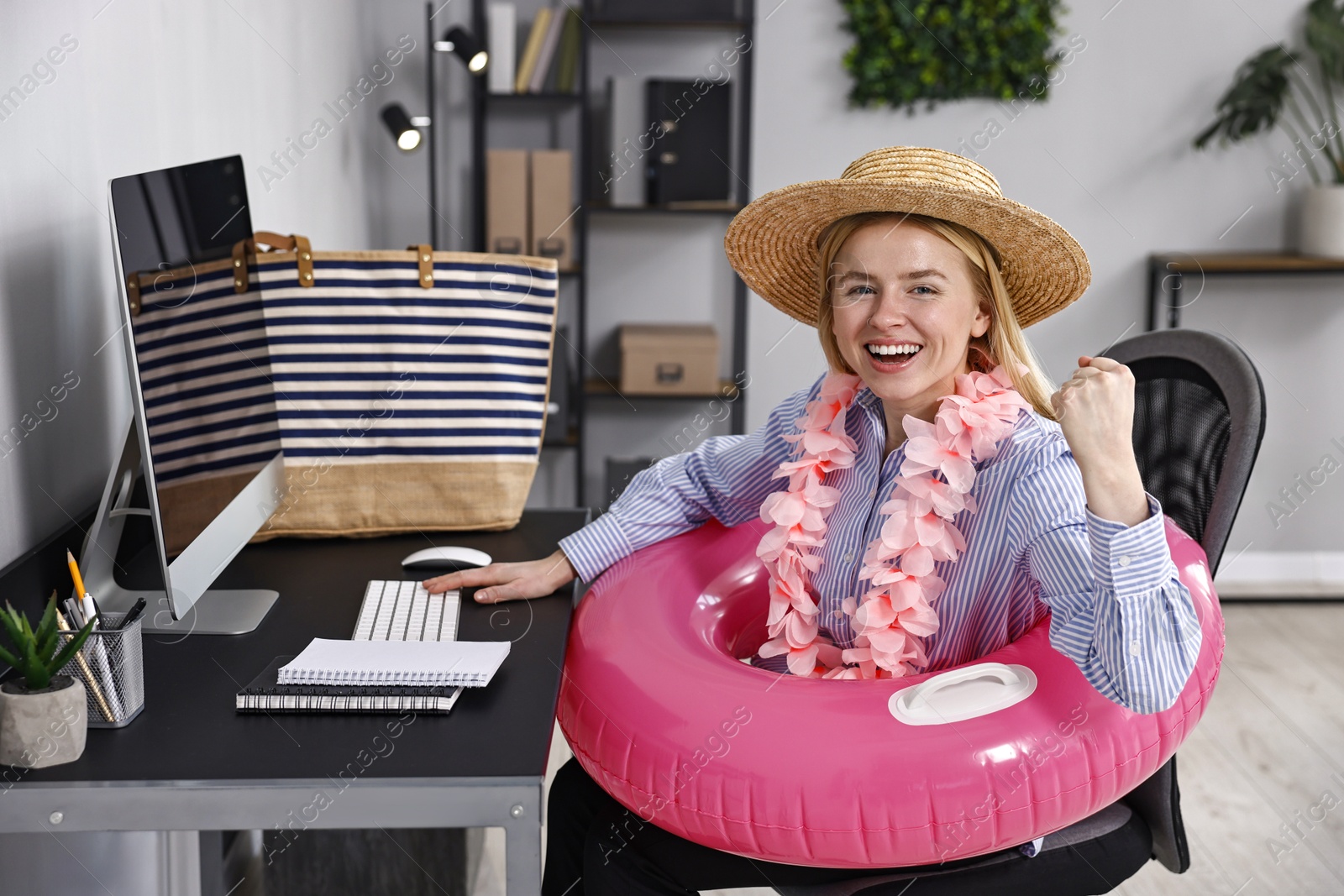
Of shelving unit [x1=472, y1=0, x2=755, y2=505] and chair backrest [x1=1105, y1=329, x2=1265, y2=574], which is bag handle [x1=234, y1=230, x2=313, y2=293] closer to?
chair backrest [x1=1105, y1=329, x2=1265, y2=574]

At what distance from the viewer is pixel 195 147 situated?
2.00 m

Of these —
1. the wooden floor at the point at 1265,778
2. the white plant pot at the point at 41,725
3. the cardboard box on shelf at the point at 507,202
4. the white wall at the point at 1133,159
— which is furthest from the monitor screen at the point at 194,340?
the white wall at the point at 1133,159

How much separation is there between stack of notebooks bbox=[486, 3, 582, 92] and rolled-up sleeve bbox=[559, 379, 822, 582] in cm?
216

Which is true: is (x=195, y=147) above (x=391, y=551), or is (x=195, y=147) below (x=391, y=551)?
above

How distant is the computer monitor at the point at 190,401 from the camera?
3.89 feet

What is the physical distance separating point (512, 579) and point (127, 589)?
1.60ft

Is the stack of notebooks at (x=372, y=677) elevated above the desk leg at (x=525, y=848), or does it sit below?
above

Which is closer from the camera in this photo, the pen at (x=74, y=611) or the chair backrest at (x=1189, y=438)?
the pen at (x=74, y=611)

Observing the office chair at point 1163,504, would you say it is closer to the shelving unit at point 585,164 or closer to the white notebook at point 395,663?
the white notebook at point 395,663

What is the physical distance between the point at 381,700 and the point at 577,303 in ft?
8.97

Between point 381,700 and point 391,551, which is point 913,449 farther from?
point 391,551

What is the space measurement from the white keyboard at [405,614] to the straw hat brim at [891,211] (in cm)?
66

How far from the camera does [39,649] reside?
40.0 inches

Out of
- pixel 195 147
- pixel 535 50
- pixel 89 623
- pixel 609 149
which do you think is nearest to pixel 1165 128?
pixel 609 149
